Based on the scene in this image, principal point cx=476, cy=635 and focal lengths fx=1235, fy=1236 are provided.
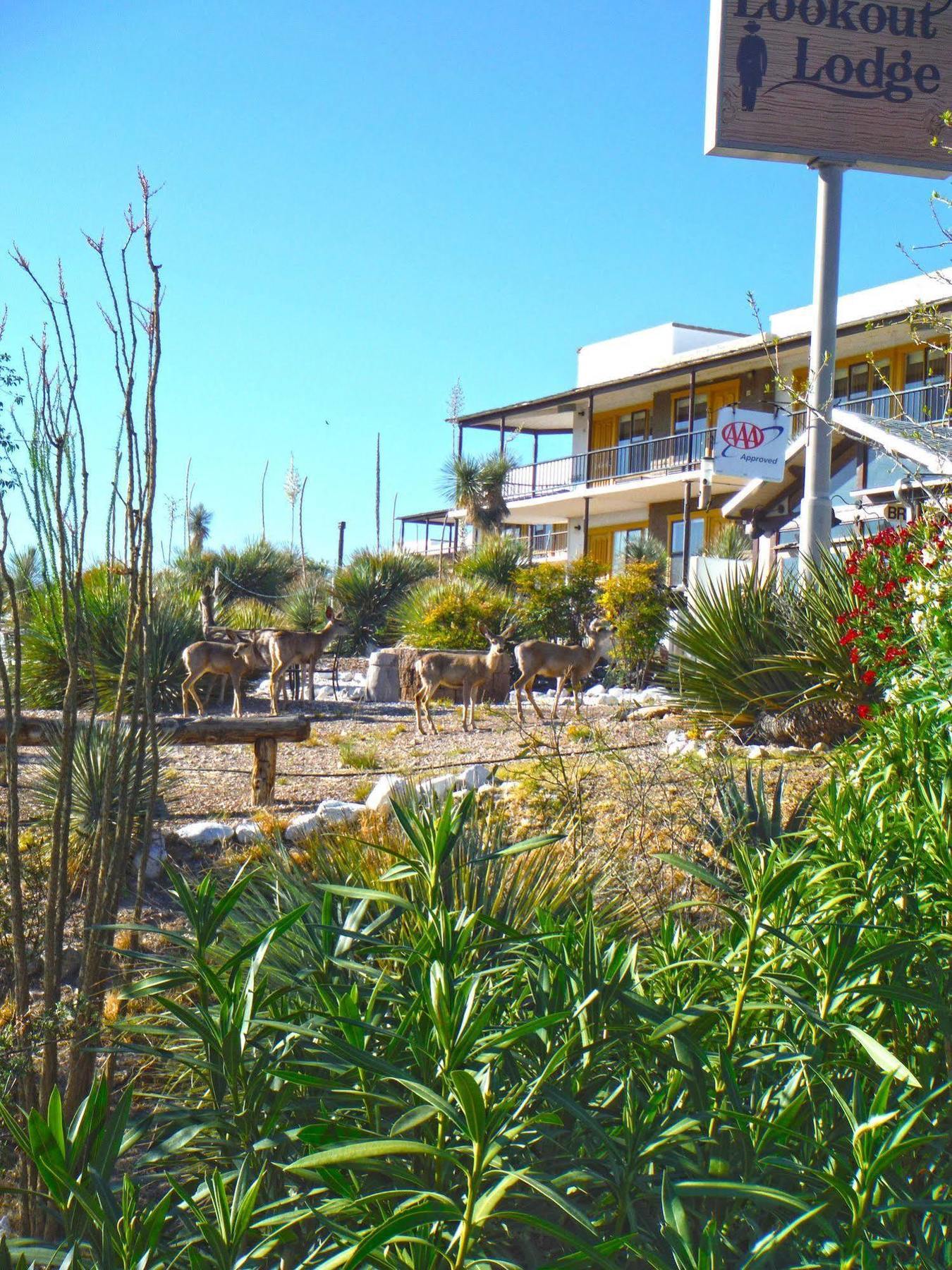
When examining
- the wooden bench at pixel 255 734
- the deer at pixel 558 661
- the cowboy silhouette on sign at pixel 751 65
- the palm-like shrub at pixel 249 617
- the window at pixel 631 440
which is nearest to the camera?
the wooden bench at pixel 255 734

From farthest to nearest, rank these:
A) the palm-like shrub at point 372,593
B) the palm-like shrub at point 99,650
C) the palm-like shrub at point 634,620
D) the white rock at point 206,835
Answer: the palm-like shrub at point 372,593 → the palm-like shrub at point 634,620 → the palm-like shrub at point 99,650 → the white rock at point 206,835

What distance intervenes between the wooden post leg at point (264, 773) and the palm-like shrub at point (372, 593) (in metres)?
15.8

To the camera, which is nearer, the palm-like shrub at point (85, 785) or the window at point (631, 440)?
the palm-like shrub at point (85, 785)

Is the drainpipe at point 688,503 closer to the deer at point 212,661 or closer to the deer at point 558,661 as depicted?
the deer at point 558,661

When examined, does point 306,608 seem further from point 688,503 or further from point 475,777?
point 475,777

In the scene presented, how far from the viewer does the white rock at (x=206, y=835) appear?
26.4ft

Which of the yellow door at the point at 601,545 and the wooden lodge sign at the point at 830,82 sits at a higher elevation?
the wooden lodge sign at the point at 830,82

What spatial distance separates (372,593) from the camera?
88.6ft

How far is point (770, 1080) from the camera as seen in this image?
9.15 feet

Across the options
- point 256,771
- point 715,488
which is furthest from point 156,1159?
point 715,488

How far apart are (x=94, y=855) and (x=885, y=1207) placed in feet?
10.2

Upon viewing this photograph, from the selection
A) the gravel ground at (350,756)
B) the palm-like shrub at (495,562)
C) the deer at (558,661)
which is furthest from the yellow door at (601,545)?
the gravel ground at (350,756)

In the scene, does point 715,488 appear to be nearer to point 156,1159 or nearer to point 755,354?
point 755,354

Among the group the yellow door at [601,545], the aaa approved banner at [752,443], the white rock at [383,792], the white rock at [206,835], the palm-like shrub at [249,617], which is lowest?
the white rock at [206,835]
